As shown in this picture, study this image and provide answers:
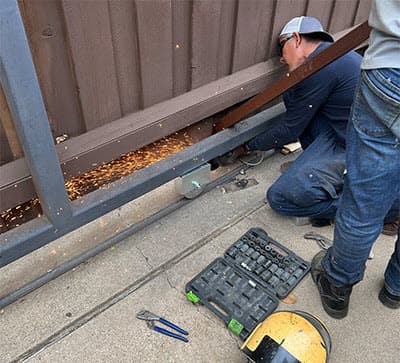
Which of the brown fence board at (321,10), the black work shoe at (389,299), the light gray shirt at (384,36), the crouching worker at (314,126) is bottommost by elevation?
the black work shoe at (389,299)

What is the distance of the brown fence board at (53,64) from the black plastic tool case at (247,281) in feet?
3.08

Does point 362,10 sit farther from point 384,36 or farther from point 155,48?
point 384,36

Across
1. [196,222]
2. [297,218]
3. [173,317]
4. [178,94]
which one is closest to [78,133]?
[178,94]

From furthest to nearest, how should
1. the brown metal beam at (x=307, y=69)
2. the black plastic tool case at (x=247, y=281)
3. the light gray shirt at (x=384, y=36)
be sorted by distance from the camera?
the black plastic tool case at (x=247, y=281)
the brown metal beam at (x=307, y=69)
the light gray shirt at (x=384, y=36)

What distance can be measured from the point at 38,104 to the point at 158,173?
A: 0.73 meters

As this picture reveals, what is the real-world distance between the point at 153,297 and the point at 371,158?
44.1 inches

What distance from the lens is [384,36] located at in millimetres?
1183

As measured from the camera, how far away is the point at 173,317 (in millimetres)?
1759

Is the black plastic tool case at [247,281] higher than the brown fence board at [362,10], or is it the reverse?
the brown fence board at [362,10]

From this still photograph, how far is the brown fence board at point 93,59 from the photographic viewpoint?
5.10 feet

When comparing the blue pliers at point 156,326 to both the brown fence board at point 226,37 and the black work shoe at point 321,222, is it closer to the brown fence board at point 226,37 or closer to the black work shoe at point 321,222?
the black work shoe at point 321,222

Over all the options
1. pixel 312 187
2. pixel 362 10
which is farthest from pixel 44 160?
pixel 362 10

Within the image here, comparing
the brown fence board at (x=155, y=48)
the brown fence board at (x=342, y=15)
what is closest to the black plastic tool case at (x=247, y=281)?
the brown fence board at (x=155, y=48)

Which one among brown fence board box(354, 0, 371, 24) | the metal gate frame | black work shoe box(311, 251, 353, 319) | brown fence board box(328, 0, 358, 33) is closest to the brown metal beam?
the metal gate frame
